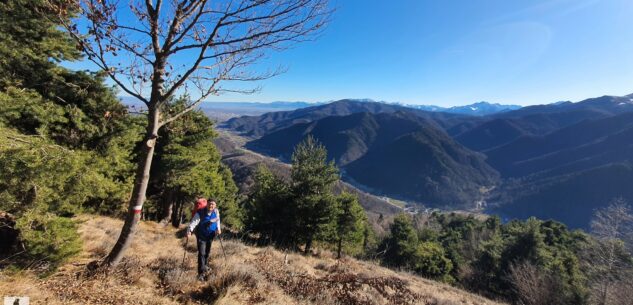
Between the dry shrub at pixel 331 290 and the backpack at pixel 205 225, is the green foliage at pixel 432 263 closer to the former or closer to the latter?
the dry shrub at pixel 331 290

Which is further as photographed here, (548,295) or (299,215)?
(548,295)

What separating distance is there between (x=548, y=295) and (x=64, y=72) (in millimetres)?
33385

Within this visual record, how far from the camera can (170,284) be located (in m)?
5.91

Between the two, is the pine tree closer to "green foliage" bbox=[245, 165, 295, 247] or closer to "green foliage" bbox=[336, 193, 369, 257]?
"green foliage" bbox=[245, 165, 295, 247]

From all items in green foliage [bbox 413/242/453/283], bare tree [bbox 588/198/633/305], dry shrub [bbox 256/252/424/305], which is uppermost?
dry shrub [bbox 256/252/424/305]

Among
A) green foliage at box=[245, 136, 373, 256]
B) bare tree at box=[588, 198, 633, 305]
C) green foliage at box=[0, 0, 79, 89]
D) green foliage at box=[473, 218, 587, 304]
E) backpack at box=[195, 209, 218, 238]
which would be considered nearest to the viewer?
backpack at box=[195, 209, 218, 238]

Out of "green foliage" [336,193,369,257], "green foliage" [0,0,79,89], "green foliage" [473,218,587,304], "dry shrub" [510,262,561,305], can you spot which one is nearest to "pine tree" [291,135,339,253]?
"green foliage" [336,193,369,257]

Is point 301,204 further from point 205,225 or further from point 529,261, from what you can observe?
point 529,261

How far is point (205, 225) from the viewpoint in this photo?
275 inches

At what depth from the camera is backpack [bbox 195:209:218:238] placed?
271 inches

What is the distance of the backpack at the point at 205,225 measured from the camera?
6.89 meters

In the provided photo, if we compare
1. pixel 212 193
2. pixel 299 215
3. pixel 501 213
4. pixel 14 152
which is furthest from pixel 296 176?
pixel 501 213

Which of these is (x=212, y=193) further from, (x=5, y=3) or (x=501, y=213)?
(x=501, y=213)

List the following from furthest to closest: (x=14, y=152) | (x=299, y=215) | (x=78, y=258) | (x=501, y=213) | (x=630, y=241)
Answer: (x=501, y=213)
(x=630, y=241)
(x=299, y=215)
(x=78, y=258)
(x=14, y=152)
